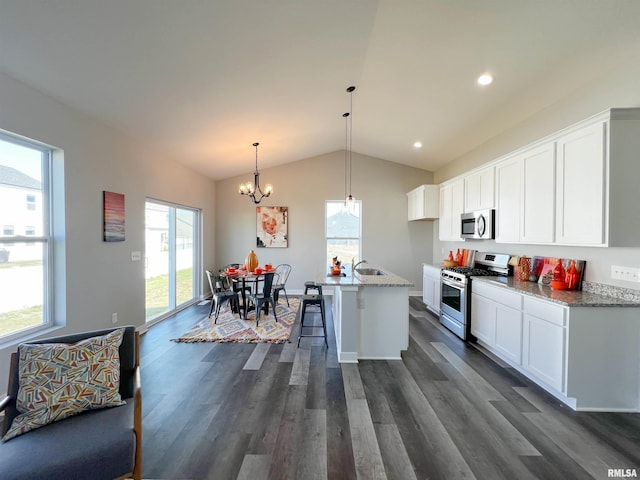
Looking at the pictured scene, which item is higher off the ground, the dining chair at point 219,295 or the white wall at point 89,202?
the white wall at point 89,202

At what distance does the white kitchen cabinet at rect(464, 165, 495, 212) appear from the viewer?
3938 millimetres

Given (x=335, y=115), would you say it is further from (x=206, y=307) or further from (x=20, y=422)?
(x=20, y=422)

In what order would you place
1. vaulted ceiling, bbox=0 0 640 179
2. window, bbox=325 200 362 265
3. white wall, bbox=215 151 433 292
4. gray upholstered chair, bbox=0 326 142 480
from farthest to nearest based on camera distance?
window, bbox=325 200 362 265 → white wall, bbox=215 151 433 292 → vaulted ceiling, bbox=0 0 640 179 → gray upholstered chair, bbox=0 326 142 480

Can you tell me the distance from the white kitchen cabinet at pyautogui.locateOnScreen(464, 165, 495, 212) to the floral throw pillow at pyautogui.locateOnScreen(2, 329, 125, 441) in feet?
14.8

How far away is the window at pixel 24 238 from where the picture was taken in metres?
2.47

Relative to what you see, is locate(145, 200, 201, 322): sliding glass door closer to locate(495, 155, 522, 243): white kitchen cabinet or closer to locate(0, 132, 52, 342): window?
locate(0, 132, 52, 342): window

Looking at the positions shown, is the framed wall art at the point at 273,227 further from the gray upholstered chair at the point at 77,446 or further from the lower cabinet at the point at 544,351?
the gray upholstered chair at the point at 77,446

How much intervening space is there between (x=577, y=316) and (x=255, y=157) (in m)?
5.41

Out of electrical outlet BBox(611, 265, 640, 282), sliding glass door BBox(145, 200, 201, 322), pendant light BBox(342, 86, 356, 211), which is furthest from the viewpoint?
sliding glass door BBox(145, 200, 201, 322)

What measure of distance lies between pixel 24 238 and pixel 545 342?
16.1 ft

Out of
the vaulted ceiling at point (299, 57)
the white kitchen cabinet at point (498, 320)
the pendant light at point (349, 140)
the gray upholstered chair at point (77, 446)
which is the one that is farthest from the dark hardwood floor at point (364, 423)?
the vaulted ceiling at point (299, 57)

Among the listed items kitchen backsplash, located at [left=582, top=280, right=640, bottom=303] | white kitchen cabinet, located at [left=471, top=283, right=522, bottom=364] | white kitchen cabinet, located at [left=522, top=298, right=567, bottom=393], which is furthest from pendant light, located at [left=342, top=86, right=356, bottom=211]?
kitchen backsplash, located at [left=582, top=280, right=640, bottom=303]

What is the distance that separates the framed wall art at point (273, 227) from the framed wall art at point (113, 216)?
10.9 feet

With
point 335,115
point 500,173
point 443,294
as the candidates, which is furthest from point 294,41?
point 443,294
